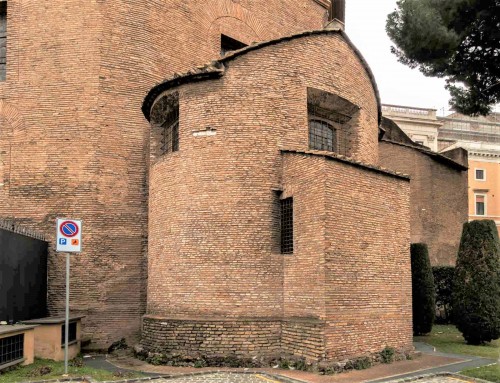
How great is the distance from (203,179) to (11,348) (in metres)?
5.26

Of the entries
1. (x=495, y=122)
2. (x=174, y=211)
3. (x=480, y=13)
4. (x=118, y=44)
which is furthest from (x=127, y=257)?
(x=495, y=122)

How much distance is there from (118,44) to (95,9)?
1.18 m

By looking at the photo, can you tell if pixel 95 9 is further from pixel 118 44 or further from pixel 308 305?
pixel 308 305

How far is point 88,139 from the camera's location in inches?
605

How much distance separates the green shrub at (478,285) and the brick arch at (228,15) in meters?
9.64

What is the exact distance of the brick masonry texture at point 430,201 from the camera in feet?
78.8

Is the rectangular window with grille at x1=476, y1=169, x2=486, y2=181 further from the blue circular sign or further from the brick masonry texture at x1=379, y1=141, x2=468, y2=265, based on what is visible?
the blue circular sign

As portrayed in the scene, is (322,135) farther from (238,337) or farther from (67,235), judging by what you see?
(67,235)

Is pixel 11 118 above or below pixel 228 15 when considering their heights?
below

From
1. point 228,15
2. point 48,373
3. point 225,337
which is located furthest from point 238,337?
point 228,15

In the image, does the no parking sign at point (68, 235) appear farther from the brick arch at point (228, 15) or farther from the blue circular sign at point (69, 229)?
the brick arch at point (228, 15)

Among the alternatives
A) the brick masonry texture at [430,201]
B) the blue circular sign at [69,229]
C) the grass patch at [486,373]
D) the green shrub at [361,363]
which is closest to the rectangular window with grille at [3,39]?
the blue circular sign at [69,229]

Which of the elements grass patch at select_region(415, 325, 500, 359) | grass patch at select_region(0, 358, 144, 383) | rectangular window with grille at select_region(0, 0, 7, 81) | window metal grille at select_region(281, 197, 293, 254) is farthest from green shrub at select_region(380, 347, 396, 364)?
rectangular window with grille at select_region(0, 0, 7, 81)

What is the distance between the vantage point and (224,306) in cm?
1180
